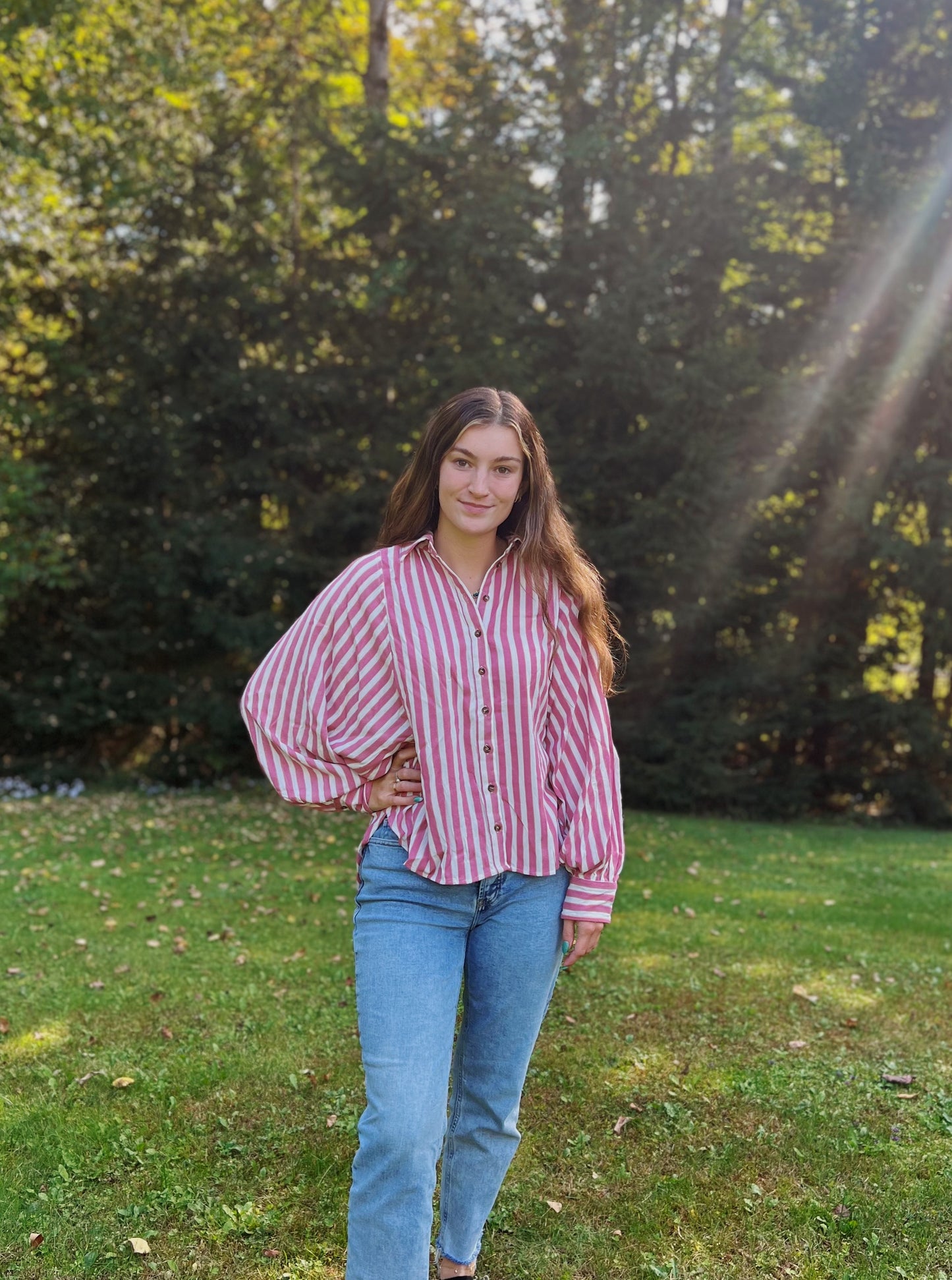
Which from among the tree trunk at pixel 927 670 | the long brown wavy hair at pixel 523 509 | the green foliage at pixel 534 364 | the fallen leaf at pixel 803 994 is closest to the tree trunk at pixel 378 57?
the green foliage at pixel 534 364

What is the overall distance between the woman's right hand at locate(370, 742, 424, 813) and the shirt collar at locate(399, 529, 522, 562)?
46 centimetres

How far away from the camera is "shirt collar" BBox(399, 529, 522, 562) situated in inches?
97.7

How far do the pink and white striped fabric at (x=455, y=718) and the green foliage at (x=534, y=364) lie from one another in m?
9.05

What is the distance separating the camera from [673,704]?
38.6ft

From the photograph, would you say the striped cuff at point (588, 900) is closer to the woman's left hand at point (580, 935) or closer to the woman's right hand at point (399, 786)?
the woman's left hand at point (580, 935)

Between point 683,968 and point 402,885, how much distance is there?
373 cm

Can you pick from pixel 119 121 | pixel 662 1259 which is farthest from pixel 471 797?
pixel 119 121

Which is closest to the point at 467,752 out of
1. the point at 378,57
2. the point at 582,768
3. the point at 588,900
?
the point at 582,768

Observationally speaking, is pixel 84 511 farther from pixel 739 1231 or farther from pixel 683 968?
pixel 739 1231

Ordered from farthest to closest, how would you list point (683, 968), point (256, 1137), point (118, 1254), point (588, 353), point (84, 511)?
point (84, 511) → point (588, 353) → point (683, 968) → point (256, 1137) → point (118, 1254)

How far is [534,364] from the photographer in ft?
39.9

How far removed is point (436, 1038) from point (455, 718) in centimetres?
68

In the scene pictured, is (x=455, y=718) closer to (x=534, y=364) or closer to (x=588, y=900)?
(x=588, y=900)

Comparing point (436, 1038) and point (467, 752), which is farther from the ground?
point (467, 752)
